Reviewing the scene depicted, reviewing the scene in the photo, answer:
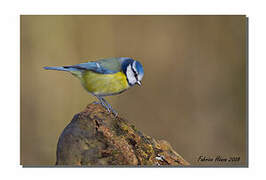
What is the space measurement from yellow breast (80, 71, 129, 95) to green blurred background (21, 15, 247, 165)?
201 mm

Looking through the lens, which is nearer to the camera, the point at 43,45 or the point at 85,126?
the point at 85,126

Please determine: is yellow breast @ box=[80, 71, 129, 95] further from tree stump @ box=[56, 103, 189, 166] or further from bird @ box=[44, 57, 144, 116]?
tree stump @ box=[56, 103, 189, 166]

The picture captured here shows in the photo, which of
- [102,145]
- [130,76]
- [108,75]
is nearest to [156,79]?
[130,76]

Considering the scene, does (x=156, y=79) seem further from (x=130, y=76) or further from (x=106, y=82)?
(x=106, y=82)

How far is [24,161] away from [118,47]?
130cm

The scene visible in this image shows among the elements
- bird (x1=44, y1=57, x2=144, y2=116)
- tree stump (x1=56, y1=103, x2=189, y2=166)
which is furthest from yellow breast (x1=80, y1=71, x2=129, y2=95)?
tree stump (x1=56, y1=103, x2=189, y2=166)

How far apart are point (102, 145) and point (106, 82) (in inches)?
20.3

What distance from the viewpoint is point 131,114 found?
3193 millimetres

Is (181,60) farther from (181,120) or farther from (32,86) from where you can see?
(32,86)

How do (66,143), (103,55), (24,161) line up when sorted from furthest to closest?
(103,55), (24,161), (66,143)

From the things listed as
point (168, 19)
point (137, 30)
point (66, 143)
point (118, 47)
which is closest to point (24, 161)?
point (66, 143)

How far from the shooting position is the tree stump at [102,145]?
2.67 m

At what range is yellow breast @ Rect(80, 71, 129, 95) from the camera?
284 centimetres

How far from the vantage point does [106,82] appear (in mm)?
2842
